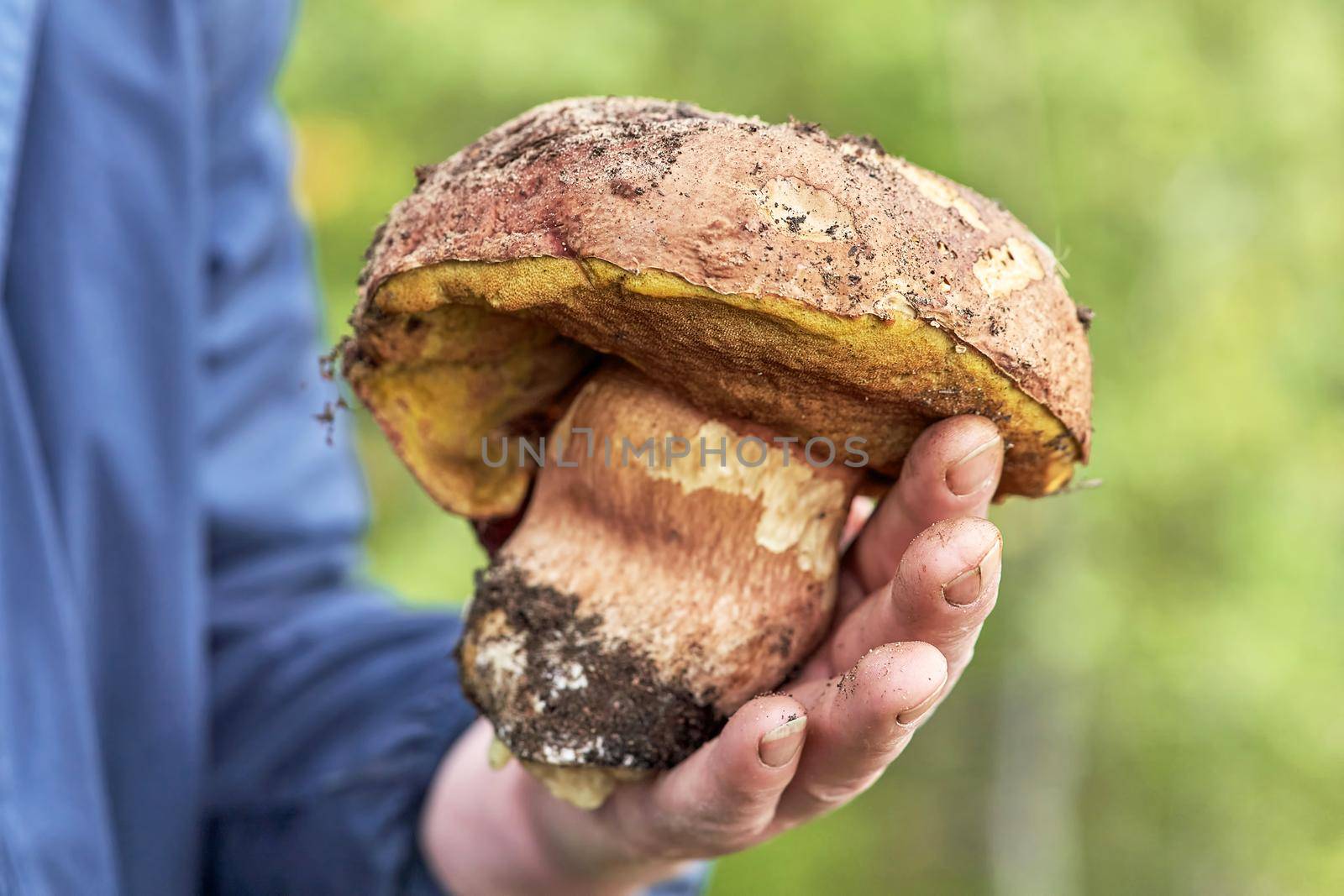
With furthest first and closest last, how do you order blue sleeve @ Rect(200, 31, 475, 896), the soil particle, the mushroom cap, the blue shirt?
blue sleeve @ Rect(200, 31, 475, 896) < the blue shirt < the soil particle < the mushroom cap

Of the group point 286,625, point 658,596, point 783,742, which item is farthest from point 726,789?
point 286,625

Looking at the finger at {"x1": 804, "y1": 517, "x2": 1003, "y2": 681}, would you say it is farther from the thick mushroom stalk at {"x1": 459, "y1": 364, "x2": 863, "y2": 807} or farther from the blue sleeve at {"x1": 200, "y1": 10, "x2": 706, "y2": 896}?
the blue sleeve at {"x1": 200, "y1": 10, "x2": 706, "y2": 896}

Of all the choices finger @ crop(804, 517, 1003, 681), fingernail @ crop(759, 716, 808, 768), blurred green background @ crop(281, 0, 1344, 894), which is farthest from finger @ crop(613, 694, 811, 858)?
blurred green background @ crop(281, 0, 1344, 894)

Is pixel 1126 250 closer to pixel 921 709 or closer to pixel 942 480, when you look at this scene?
pixel 942 480

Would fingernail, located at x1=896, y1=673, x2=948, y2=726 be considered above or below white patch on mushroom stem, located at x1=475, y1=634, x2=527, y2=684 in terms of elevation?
above

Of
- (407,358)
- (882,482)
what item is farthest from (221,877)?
Result: (882,482)

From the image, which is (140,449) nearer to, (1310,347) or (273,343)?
(273,343)

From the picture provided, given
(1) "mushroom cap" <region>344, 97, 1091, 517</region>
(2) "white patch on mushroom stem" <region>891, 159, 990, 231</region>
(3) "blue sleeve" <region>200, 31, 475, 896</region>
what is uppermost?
(2) "white patch on mushroom stem" <region>891, 159, 990, 231</region>

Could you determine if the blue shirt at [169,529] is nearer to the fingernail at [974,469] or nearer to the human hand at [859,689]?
the human hand at [859,689]
